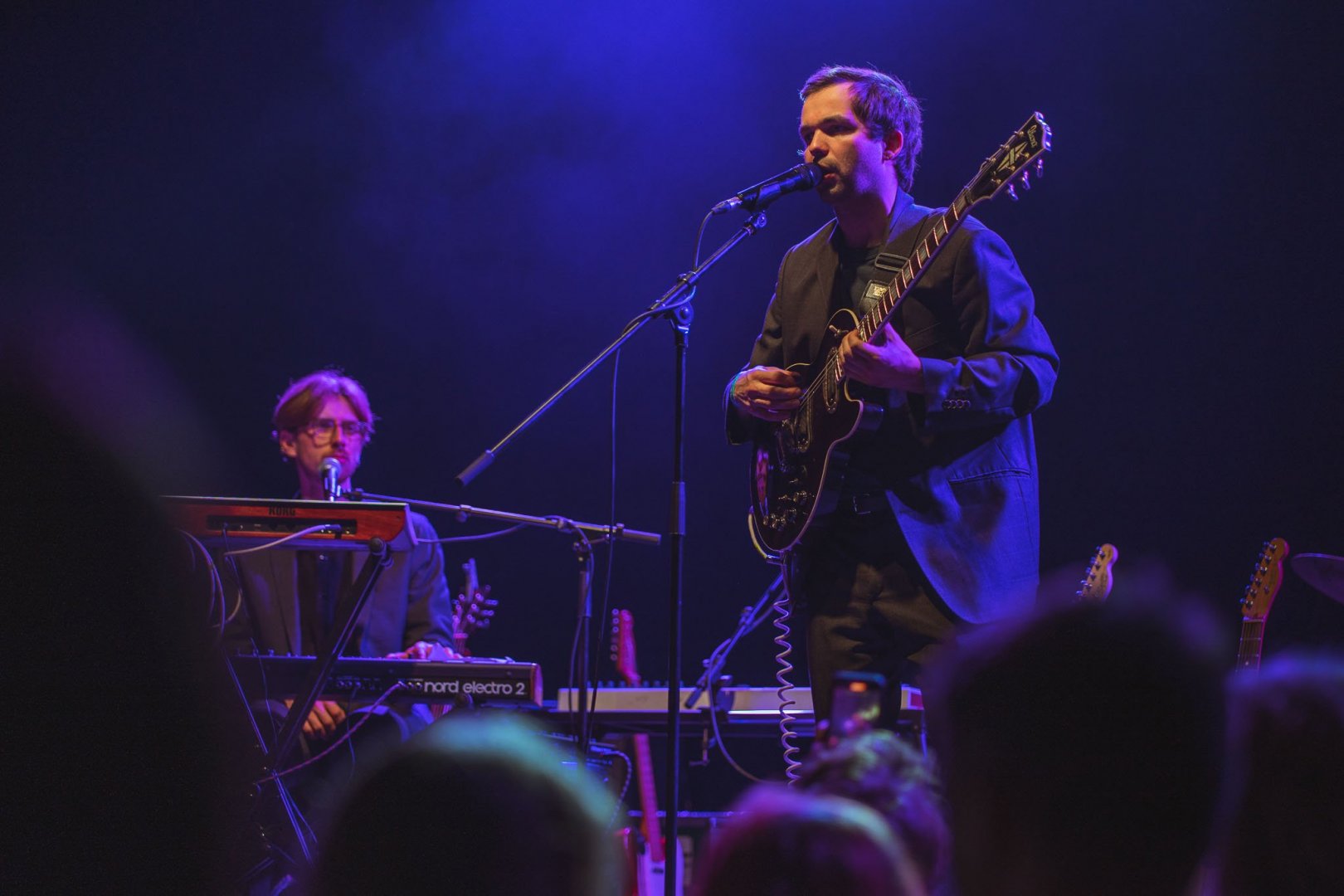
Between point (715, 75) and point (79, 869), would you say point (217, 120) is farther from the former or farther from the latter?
point (79, 869)

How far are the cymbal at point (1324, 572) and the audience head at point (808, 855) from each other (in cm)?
327

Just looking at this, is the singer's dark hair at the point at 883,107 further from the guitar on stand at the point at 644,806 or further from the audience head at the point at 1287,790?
the audience head at the point at 1287,790

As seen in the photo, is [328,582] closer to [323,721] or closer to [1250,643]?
[323,721]

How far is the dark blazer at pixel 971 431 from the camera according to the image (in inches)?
112

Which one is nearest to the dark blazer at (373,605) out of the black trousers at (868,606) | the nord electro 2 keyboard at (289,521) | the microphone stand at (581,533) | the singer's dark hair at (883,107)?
the microphone stand at (581,533)

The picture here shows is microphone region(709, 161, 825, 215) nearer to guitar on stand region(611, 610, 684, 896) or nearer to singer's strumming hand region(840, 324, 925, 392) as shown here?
singer's strumming hand region(840, 324, 925, 392)

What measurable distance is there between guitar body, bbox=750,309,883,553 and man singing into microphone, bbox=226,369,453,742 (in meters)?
1.32

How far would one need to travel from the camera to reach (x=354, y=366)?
20.7 ft

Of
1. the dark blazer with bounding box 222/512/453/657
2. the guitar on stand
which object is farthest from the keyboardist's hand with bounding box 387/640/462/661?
the guitar on stand

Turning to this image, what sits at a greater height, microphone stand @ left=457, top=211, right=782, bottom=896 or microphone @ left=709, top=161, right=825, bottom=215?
microphone @ left=709, top=161, right=825, bottom=215

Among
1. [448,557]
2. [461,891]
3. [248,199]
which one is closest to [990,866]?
[461,891]

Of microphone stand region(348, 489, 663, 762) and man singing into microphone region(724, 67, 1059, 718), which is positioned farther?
microphone stand region(348, 489, 663, 762)

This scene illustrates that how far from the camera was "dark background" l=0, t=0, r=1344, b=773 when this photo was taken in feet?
17.7

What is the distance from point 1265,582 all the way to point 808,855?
345 cm
